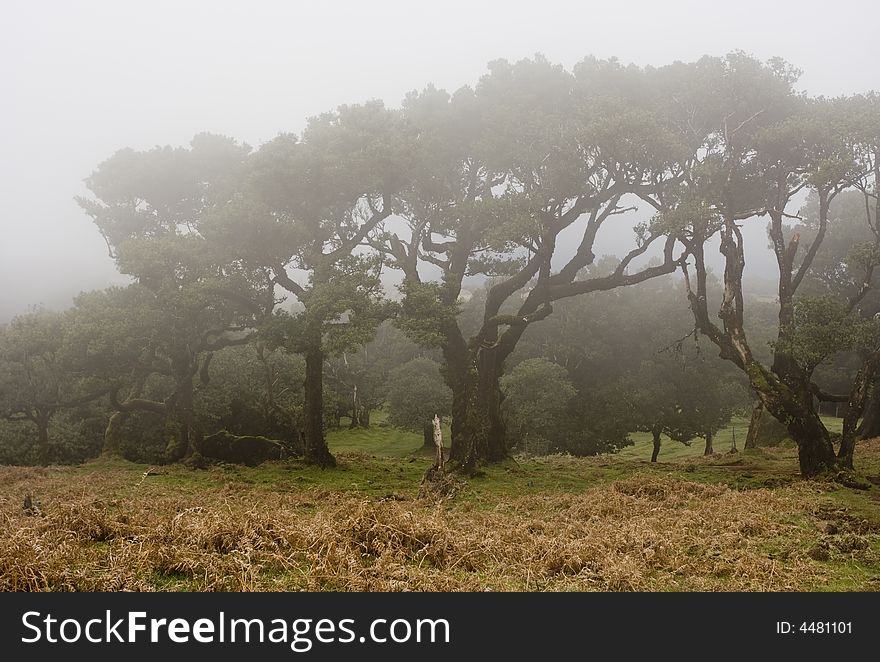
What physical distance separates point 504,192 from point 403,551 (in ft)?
66.1

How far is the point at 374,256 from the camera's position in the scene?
989 inches

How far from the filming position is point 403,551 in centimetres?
882

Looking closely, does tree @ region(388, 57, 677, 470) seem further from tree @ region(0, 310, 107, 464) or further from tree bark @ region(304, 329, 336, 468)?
tree @ region(0, 310, 107, 464)

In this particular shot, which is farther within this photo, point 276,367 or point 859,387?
point 276,367

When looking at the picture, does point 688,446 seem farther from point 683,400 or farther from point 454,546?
point 454,546

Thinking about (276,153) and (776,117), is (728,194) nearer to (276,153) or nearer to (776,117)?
(776,117)

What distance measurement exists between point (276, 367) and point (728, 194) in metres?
30.6

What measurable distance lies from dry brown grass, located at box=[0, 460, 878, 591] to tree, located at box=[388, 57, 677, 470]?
13224mm

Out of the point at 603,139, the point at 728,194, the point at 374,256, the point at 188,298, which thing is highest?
the point at 603,139

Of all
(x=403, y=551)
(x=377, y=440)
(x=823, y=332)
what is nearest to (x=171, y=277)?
(x=403, y=551)

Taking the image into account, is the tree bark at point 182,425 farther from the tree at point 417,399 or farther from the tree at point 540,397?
the tree at point 540,397

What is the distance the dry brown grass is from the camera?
7.38 metres

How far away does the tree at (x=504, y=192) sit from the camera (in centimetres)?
2395
